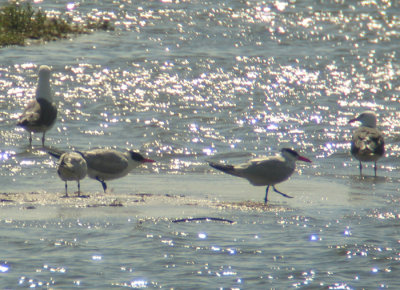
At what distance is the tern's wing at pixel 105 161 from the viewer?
12.2m

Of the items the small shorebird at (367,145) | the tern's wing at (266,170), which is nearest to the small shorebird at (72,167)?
the tern's wing at (266,170)

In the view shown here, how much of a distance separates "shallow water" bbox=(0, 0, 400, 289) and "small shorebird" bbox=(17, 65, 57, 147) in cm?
40

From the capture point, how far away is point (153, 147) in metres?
16.0

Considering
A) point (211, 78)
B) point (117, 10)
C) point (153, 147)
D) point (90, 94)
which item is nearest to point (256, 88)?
point (211, 78)

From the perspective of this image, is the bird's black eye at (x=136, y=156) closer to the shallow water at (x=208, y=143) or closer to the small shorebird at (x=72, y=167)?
the shallow water at (x=208, y=143)

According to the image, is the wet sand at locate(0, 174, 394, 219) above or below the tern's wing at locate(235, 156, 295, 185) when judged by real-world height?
below

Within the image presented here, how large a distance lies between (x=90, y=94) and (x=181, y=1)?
952 centimetres

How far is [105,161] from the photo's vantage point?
40.1 feet

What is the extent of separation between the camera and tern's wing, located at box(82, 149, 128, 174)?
1223 centimetres

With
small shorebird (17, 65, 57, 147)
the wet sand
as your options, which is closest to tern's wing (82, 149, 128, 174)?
the wet sand

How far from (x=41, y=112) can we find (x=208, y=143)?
3.10 metres

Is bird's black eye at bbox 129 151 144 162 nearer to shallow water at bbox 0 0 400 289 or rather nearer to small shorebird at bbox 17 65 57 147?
shallow water at bbox 0 0 400 289

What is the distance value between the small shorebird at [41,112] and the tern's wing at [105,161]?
3885 millimetres

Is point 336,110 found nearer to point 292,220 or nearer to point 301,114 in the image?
point 301,114
